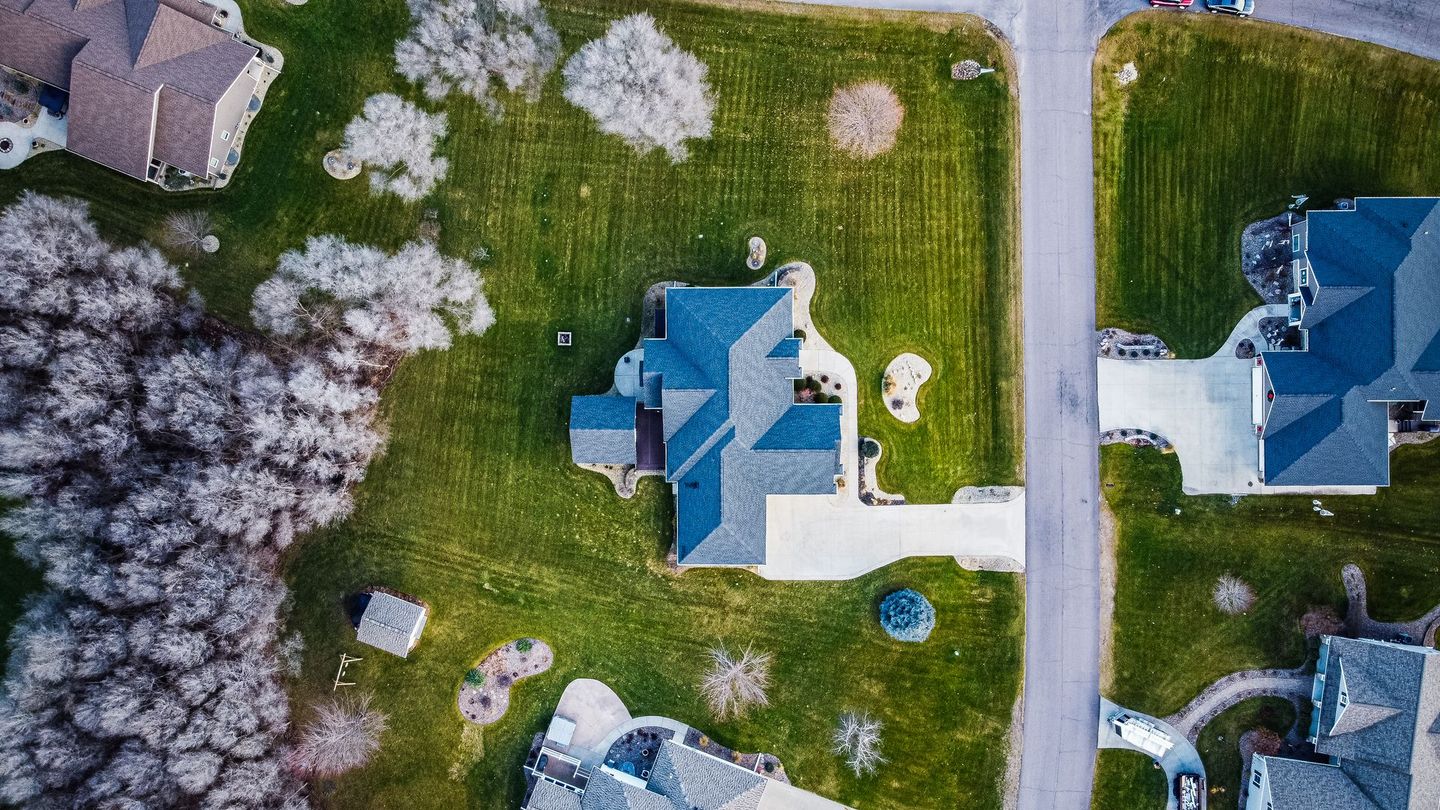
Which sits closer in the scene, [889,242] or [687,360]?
[687,360]

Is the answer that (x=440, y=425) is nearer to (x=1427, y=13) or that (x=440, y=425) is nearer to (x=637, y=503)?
(x=637, y=503)

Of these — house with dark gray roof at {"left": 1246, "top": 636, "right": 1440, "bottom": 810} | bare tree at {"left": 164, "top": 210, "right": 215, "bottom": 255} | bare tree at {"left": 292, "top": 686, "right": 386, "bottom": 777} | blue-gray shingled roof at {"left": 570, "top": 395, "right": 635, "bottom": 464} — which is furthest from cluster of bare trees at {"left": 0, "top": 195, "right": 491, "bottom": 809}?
house with dark gray roof at {"left": 1246, "top": 636, "right": 1440, "bottom": 810}

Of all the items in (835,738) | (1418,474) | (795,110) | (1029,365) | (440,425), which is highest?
(795,110)

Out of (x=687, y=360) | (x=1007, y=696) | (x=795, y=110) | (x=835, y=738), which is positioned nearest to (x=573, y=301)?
(x=687, y=360)

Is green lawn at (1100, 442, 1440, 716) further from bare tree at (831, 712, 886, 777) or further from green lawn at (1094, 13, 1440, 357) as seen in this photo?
bare tree at (831, 712, 886, 777)

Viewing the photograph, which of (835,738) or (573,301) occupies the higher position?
(573,301)

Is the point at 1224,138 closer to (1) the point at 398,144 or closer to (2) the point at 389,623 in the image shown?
(1) the point at 398,144
